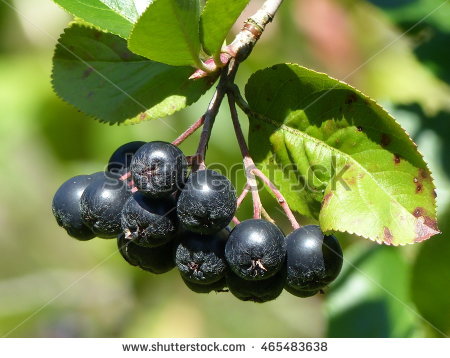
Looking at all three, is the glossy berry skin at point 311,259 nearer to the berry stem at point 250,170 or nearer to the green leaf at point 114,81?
the berry stem at point 250,170

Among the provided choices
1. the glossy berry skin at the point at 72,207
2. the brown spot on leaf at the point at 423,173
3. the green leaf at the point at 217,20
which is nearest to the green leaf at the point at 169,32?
the green leaf at the point at 217,20

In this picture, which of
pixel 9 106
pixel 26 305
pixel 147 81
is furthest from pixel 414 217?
pixel 26 305

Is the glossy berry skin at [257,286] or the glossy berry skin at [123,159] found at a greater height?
the glossy berry skin at [257,286]

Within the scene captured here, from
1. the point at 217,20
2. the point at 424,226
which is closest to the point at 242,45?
the point at 217,20

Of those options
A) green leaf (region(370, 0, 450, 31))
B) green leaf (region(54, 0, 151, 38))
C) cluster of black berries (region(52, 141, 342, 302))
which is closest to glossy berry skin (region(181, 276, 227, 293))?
cluster of black berries (region(52, 141, 342, 302))

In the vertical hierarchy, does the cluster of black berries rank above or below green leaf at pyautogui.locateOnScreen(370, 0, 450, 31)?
below

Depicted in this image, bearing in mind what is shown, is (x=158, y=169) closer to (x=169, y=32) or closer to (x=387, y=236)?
(x=169, y=32)

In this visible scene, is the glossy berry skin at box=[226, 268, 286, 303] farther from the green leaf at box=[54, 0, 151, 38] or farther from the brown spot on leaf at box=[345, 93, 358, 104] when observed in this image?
the green leaf at box=[54, 0, 151, 38]
